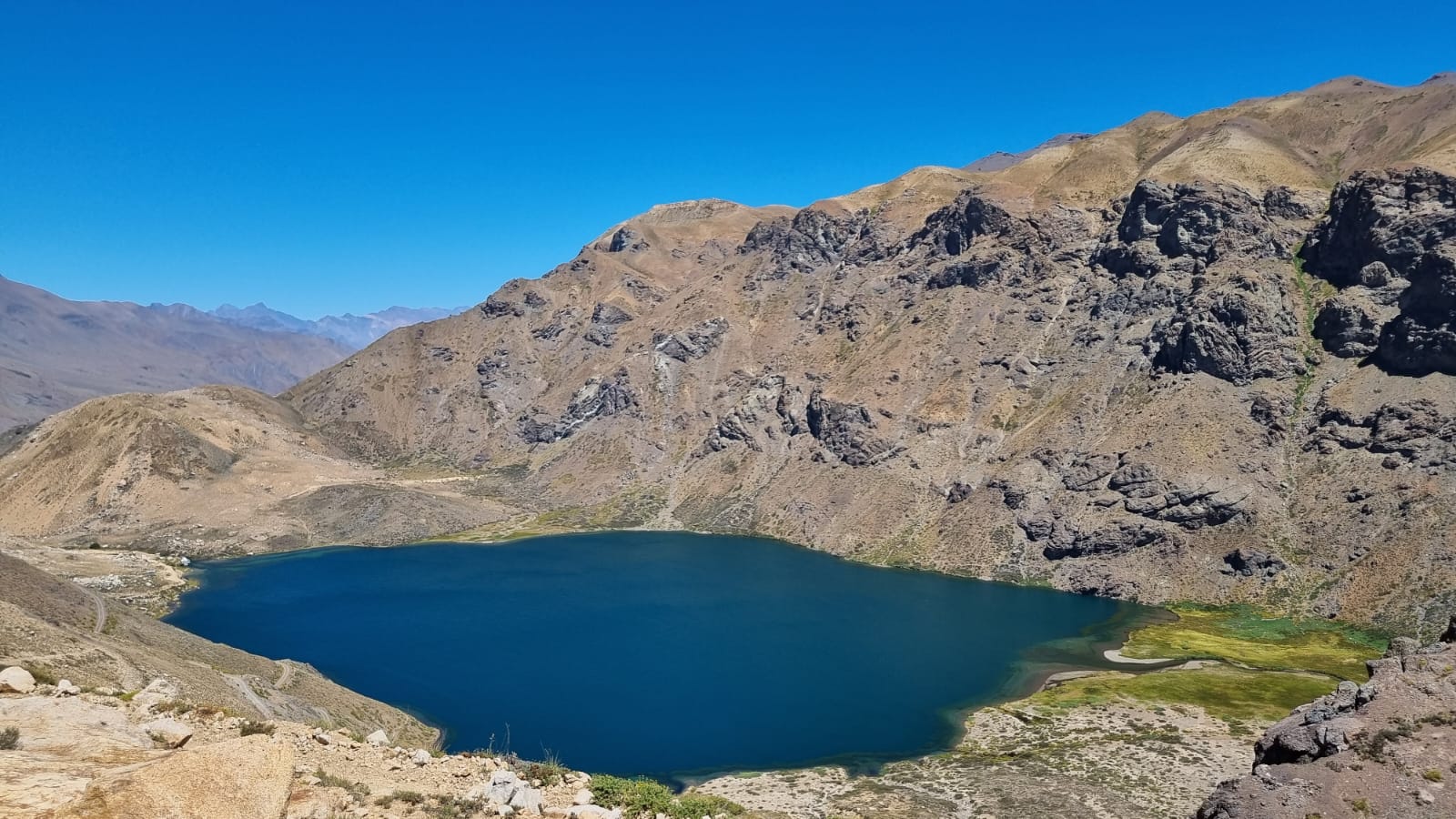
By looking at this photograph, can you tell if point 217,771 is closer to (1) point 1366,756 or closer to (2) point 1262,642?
(1) point 1366,756

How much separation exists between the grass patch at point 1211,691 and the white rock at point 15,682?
88785 millimetres

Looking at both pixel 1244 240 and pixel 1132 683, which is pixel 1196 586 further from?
pixel 1244 240

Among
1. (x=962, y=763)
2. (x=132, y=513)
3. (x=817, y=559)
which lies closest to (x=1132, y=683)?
(x=962, y=763)

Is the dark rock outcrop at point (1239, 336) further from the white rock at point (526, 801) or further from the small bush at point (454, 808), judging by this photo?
the small bush at point (454, 808)

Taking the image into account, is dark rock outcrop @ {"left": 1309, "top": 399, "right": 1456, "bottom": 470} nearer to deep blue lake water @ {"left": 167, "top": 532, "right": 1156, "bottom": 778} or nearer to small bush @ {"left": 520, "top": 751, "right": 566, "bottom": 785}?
deep blue lake water @ {"left": 167, "top": 532, "right": 1156, "bottom": 778}

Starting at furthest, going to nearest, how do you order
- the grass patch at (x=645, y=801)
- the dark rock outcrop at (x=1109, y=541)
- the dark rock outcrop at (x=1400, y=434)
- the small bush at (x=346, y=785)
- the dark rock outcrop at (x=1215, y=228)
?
the dark rock outcrop at (x=1215, y=228) < the dark rock outcrop at (x=1109, y=541) < the dark rock outcrop at (x=1400, y=434) < the grass patch at (x=645, y=801) < the small bush at (x=346, y=785)

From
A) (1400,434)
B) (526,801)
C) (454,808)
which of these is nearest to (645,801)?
(526,801)

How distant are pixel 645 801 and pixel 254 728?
1467 cm

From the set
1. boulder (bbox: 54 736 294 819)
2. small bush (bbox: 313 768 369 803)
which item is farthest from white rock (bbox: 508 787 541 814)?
boulder (bbox: 54 736 294 819)

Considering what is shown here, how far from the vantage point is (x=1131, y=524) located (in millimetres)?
151125

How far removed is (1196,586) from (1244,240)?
92359 millimetres

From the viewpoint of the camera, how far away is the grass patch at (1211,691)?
286ft

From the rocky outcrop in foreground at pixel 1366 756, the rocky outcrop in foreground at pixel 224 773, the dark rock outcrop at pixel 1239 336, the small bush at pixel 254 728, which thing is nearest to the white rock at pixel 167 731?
the rocky outcrop in foreground at pixel 224 773

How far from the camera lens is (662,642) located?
4656 inches
